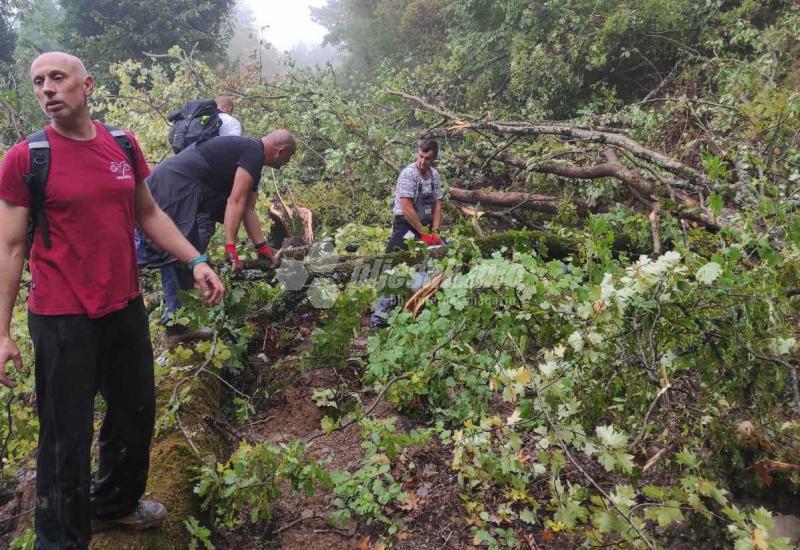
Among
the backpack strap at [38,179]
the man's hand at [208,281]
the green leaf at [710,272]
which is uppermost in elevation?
the backpack strap at [38,179]

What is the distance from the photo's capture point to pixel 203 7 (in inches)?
770

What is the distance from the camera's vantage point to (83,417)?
1906 mm

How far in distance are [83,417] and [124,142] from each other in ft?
3.55

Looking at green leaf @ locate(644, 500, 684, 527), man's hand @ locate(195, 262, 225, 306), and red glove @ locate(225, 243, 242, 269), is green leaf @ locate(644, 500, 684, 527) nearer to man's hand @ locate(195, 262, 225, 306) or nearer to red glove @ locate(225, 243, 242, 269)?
man's hand @ locate(195, 262, 225, 306)

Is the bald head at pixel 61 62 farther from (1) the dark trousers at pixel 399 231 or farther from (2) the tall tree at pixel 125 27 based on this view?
(2) the tall tree at pixel 125 27

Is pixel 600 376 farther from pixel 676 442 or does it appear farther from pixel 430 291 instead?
pixel 430 291

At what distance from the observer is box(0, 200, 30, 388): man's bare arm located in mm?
1768

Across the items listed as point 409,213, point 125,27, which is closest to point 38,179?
point 409,213

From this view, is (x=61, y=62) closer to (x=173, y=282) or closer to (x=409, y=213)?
(x=173, y=282)

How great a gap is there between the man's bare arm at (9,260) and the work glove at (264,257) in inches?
77.4

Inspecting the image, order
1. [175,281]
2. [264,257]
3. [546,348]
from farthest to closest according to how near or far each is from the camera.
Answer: [264,257]
[175,281]
[546,348]

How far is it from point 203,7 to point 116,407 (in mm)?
21262

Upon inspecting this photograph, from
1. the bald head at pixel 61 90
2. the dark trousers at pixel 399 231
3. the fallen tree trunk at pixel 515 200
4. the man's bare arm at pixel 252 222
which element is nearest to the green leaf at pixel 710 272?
the bald head at pixel 61 90

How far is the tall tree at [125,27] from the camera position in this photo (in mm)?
17609
